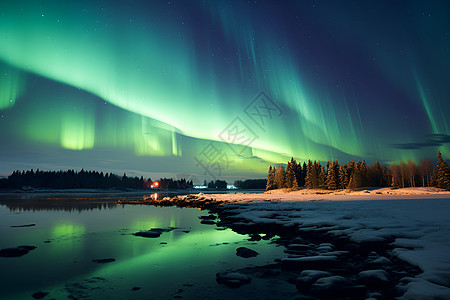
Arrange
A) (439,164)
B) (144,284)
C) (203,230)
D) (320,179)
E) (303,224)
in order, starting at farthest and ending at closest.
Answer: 1. (320,179)
2. (439,164)
3. (203,230)
4. (303,224)
5. (144,284)

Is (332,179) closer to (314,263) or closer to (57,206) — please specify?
(57,206)

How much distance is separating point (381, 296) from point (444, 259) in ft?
9.83

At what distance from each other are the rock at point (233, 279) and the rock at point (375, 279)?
3.47m

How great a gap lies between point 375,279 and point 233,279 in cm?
424

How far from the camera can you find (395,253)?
8.65 m

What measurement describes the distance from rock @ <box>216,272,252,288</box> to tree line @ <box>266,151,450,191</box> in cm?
7848

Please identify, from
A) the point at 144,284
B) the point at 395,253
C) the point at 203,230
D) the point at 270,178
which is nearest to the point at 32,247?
the point at 144,284

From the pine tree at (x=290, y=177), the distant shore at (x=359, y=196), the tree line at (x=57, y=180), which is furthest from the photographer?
the tree line at (x=57, y=180)

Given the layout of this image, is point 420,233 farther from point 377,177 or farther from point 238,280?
point 377,177

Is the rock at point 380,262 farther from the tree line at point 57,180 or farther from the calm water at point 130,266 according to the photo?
the tree line at point 57,180

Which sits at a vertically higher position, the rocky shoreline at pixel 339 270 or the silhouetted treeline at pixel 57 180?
the silhouetted treeline at pixel 57 180

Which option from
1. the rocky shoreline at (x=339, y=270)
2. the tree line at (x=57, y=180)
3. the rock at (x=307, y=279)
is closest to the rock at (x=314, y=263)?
the rocky shoreline at (x=339, y=270)

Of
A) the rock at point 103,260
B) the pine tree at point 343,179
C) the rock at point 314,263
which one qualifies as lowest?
the rock at point 103,260

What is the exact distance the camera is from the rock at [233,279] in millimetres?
7594
